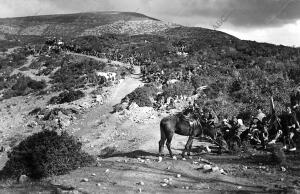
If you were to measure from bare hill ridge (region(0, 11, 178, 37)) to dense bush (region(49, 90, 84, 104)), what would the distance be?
50.5m

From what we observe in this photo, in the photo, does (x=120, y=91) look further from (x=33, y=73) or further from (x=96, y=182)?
(x=96, y=182)

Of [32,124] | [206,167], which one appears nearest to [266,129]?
[206,167]

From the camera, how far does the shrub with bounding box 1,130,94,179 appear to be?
16625 mm

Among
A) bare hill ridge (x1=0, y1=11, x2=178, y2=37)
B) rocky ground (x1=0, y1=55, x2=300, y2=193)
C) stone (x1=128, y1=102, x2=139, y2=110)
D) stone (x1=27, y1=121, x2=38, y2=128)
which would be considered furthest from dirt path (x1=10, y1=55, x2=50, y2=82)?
bare hill ridge (x1=0, y1=11, x2=178, y2=37)

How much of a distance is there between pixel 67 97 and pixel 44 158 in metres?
19.5

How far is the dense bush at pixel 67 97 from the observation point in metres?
35.8

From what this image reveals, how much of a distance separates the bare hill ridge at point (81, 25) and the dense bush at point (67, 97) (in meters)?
50.5

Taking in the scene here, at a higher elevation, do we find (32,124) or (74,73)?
(74,73)

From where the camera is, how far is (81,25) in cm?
10519

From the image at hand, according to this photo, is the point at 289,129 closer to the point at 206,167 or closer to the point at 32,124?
the point at 206,167

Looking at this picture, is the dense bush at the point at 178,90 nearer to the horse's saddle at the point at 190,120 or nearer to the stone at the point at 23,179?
the horse's saddle at the point at 190,120

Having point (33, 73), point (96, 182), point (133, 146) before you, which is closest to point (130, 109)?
point (133, 146)

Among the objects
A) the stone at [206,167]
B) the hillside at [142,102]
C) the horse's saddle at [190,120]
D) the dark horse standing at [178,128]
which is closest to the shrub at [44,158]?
the hillside at [142,102]

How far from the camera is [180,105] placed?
3170cm
